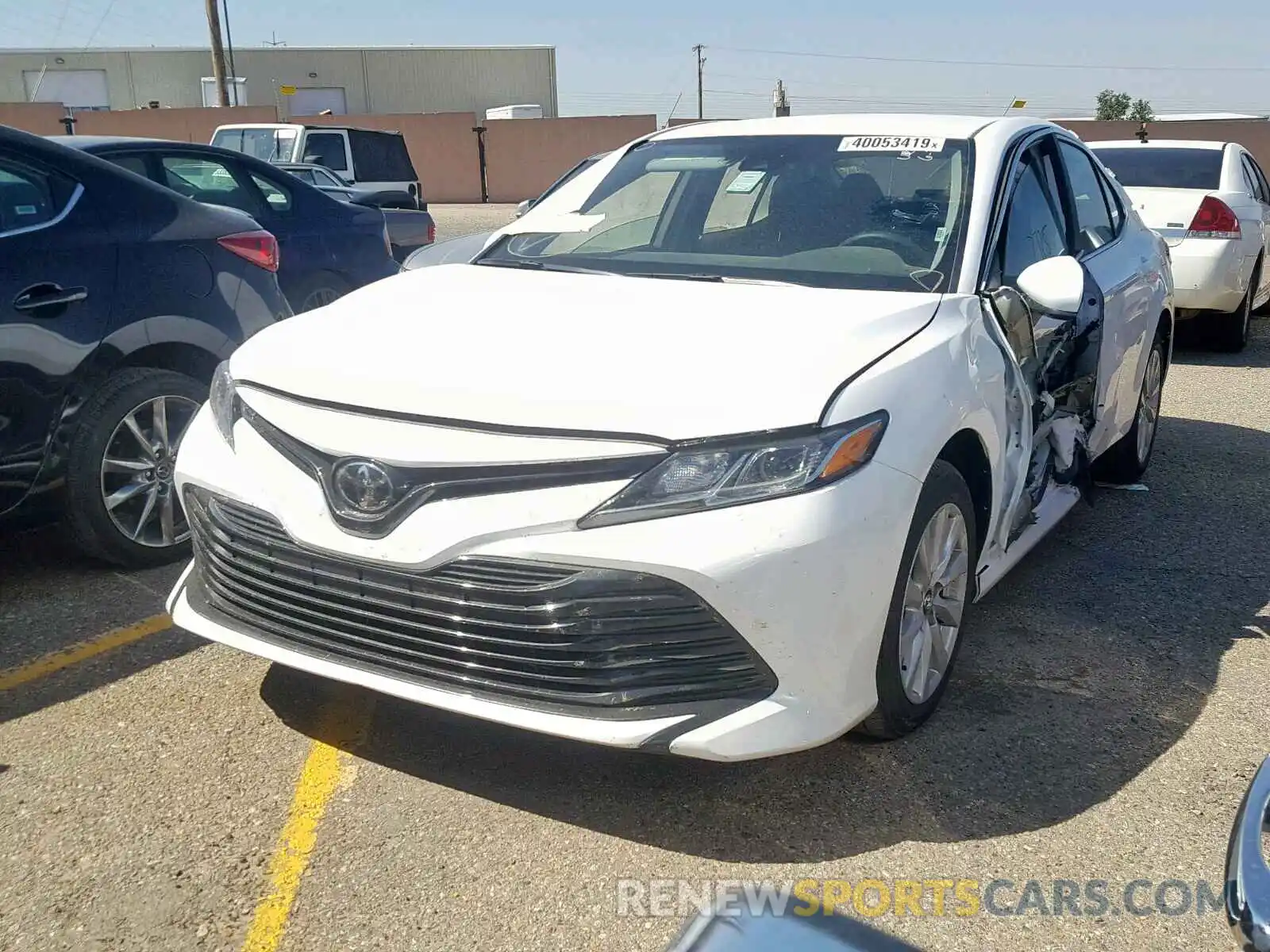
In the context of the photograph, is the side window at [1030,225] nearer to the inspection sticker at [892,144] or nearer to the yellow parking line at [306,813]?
the inspection sticker at [892,144]

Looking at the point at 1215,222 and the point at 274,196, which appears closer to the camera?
the point at 274,196

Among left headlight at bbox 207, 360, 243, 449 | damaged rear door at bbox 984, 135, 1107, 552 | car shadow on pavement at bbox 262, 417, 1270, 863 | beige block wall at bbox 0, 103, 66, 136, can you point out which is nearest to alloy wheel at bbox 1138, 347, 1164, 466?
damaged rear door at bbox 984, 135, 1107, 552

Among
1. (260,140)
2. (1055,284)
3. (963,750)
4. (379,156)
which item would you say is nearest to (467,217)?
(379,156)

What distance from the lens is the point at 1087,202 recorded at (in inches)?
194

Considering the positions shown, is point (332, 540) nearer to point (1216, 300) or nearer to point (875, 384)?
point (875, 384)

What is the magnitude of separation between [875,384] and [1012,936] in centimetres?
122

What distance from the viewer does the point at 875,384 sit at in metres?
2.84

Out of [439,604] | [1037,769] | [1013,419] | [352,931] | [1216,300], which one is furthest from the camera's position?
[1216,300]

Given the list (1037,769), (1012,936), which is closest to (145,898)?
(1012,936)

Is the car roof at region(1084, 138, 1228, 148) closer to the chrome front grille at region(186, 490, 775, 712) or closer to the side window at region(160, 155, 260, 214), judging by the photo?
the side window at region(160, 155, 260, 214)

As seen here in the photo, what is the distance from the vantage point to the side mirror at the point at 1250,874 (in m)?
1.34

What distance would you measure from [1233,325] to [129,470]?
8275 millimetres

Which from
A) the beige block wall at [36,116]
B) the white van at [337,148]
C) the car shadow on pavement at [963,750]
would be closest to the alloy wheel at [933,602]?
the car shadow on pavement at [963,750]

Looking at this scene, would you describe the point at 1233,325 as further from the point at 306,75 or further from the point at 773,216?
the point at 306,75
